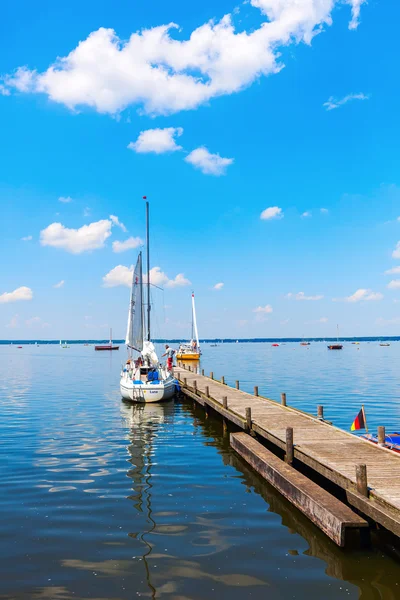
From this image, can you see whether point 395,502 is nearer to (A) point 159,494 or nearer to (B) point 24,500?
(A) point 159,494

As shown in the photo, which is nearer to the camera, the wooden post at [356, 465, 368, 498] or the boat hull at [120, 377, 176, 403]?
the wooden post at [356, 465, 368, 498]

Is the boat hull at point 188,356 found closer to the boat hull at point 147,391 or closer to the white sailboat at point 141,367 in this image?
the white sailboat at point 141,367

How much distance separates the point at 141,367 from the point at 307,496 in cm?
2554

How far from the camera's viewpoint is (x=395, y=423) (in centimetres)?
2922

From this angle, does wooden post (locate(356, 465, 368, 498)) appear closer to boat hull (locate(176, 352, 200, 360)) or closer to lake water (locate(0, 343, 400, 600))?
lake water (locate(0, 343, 400, 600))

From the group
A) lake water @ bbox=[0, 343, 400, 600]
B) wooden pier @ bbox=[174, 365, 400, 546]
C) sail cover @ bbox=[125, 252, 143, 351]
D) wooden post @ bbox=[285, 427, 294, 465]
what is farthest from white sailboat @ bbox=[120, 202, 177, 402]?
wooden post @ bbox=[285, 427, 294, 465]

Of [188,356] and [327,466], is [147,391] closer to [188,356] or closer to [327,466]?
[327,466]

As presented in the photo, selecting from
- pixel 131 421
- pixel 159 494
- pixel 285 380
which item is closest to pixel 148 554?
pixel 159 494

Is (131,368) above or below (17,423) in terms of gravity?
above

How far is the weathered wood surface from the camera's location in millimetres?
10773

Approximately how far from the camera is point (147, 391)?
116 ft

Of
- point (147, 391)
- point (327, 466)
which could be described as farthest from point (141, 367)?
point (327, 466)

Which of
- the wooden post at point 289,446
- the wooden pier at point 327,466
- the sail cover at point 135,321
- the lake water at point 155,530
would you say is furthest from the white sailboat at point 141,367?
the wooden post at point 289,446

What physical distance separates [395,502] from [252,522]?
4.05 metres
